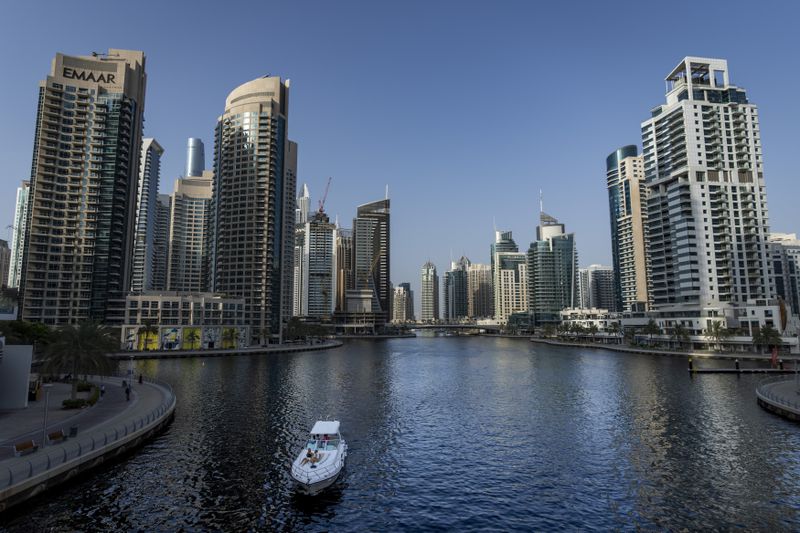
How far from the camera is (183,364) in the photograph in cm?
13688

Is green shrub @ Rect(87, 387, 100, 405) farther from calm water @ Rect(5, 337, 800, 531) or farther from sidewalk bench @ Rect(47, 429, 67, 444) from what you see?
sidewalk bench @ Rect(47, 429, 67, 444)

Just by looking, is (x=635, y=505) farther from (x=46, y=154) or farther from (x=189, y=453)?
(x=46, y=154)

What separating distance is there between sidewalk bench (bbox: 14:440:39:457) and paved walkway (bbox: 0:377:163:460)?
63cm

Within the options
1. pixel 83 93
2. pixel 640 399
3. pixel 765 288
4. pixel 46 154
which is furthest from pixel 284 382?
pixel 765 288

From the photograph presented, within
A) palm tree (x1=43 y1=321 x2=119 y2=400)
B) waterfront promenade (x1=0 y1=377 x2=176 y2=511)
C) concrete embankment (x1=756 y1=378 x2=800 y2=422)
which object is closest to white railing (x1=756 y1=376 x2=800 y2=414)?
concrete embankment (x1=756 y1=378 x2=800 y2=422)

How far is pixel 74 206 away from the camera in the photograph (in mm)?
189750

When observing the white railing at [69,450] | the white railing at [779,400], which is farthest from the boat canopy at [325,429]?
the white railing at [779,400]

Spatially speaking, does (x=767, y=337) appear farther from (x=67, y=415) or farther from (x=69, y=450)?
(x=67, y=415)

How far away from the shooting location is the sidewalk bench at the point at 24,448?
A: 123 ft

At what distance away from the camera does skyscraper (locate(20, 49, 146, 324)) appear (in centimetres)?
18038

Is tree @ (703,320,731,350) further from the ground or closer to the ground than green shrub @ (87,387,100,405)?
further from the ground

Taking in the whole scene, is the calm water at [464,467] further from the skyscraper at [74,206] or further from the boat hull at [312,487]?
the skyscraper at [74,206]

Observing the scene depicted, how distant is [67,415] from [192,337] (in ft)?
442

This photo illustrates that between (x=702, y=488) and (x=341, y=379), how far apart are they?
264 feet
